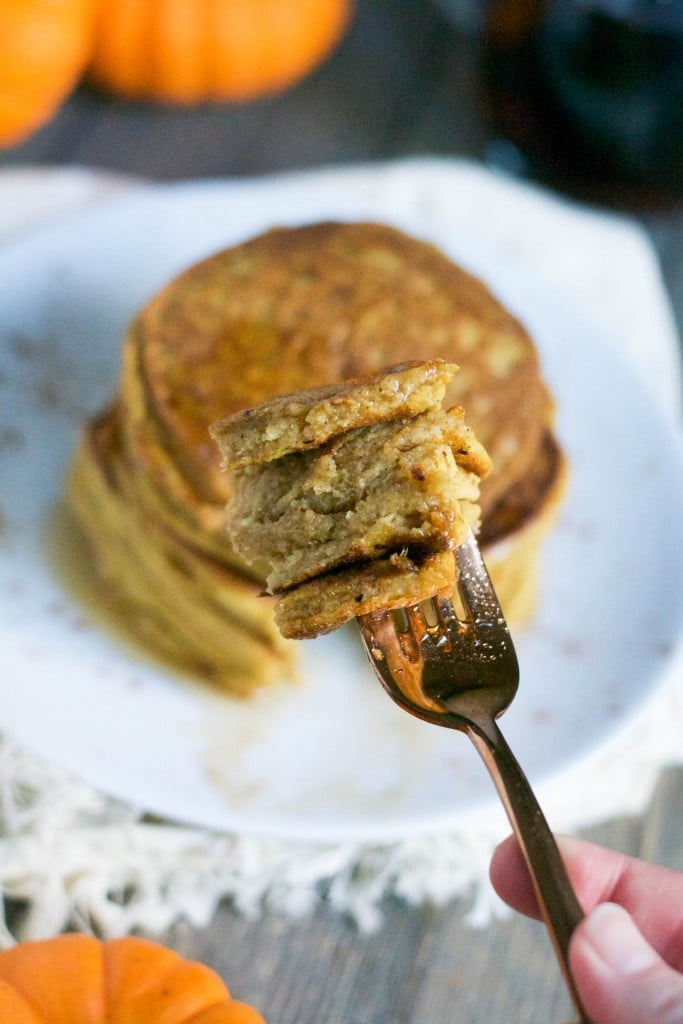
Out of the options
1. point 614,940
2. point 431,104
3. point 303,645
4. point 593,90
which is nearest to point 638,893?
point 614,940

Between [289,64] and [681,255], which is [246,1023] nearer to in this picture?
[681,255]

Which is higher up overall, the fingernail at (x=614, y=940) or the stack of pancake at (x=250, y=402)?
the fingernail at (x=614, y=940)

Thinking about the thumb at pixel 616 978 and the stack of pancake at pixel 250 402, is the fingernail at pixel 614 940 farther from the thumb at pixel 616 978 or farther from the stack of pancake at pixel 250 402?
the stack of pancake at pixel 250 402

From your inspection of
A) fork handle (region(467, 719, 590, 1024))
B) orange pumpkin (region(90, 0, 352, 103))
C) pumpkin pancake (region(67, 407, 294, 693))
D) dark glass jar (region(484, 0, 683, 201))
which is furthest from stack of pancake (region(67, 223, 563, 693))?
orange pumpkin (region(90, 0, 352, 103))

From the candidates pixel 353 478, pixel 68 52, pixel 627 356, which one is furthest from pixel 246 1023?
pixel 68 52

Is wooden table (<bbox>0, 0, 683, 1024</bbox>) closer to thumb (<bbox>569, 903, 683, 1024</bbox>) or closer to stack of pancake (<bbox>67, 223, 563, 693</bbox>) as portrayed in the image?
stack of pancake (<bbox>67, 223, 563, 693</bbox>)

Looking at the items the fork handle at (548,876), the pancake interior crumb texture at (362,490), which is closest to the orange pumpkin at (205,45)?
the pancake interior crumb texture at (362,490)
